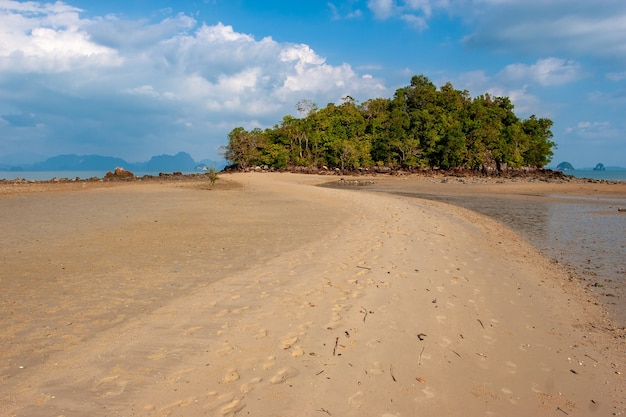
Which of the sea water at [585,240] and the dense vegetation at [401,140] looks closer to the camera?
the sea water at [585,240]

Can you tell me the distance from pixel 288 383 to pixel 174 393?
1.09 meters

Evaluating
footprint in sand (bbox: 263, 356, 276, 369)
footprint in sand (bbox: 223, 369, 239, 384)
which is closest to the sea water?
footprint in sand (bbox: 263, 356, 276, 369)

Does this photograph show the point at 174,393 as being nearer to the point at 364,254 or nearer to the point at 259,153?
the point at 364,254

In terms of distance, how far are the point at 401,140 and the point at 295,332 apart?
206 feet

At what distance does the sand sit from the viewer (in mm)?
A: 3662

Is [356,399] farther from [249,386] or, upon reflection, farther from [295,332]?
[295,332]

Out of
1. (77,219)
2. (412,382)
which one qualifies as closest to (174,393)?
(412,382)

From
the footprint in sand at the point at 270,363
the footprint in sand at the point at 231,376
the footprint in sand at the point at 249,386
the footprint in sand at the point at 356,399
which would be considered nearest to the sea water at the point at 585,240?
the footprint in sand at the point at 356,399

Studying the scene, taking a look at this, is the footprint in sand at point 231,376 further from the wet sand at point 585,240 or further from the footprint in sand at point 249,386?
the wet sand at point 585,240

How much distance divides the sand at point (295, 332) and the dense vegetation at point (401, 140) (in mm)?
54085

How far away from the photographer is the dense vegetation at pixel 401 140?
2507 inches

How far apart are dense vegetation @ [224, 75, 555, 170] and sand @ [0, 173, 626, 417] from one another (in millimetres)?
54085

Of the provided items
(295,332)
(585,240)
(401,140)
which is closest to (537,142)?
(401,140)

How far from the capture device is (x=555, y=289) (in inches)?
299
